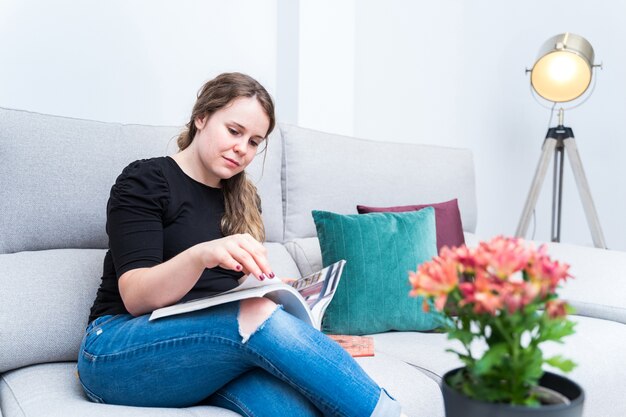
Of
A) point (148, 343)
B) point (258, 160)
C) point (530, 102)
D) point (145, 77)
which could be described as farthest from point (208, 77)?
point (530, 102)

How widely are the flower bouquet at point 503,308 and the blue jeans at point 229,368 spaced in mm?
452

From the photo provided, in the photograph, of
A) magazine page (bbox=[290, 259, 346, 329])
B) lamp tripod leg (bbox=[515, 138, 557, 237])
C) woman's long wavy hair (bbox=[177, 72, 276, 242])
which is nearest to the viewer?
magazine page (bbox=[290, 259, 346, 329])

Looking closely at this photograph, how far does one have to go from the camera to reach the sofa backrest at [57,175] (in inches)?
52.9

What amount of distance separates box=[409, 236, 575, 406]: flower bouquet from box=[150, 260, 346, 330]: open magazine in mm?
443

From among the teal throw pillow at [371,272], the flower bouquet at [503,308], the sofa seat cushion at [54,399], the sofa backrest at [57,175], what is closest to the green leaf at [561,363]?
the flower bouquet at [503,308]

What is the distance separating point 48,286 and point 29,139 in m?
0.33

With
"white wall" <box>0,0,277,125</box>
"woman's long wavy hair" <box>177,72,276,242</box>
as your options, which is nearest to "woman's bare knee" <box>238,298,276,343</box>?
"woman's long wavy hair" <box>177,72,276,242</box>

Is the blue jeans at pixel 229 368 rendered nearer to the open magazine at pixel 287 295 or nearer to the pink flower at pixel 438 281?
the open magazine at pixel 287 295

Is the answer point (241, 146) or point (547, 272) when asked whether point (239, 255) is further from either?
point (547, 272)

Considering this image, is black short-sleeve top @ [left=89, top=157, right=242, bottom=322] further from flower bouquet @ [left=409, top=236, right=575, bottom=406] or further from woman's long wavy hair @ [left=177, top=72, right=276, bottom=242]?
flower bouquet @ [left=409, top=236, right=575, bottom=406]

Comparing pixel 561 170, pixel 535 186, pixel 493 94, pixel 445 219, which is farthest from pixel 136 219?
pixel 493 94

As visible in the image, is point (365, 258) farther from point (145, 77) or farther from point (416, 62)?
point (416, 62)

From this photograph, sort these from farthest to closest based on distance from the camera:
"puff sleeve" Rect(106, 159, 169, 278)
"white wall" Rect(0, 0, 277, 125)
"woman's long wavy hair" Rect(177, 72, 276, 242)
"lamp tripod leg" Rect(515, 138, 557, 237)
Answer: "lamp tripod leg" Rect(515, 138, 557, 237), "white wall" Rect(0, 0, 277, 125), "woman's long wavy hair" Rect(177, 72, 276, 242), "puff sleeve" Rect(106, 159, 169, 278)

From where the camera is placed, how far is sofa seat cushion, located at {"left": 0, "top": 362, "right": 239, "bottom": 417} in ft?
3.33
